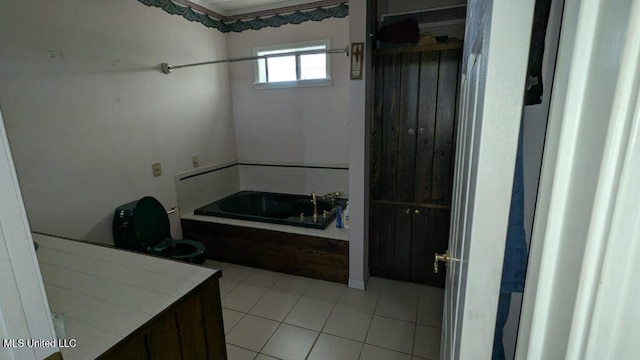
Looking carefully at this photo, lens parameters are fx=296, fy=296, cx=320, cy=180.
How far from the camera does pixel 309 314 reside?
2266mm

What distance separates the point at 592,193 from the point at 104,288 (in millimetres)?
1558

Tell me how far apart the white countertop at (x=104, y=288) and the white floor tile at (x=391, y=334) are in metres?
1.28

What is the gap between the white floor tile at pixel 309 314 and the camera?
216 cm

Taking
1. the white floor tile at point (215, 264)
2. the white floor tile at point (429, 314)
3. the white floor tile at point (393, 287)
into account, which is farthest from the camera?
the white floor tile at point (215, 264)

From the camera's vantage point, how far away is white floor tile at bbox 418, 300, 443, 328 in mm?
2146

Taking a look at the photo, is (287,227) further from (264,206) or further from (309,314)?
(264,206)

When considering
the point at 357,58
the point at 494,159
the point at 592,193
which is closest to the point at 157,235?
the point at 357,58

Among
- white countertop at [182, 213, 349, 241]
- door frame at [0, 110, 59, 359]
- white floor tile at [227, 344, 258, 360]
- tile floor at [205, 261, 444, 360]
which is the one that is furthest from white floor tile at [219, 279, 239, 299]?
door frame at [0, 110, 59, 359]

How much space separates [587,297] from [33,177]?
2.66 metres

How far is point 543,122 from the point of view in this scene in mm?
743

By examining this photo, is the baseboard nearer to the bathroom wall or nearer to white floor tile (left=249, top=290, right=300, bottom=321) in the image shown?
white floor tile (left=249, top=290, right=300, bottom=321)

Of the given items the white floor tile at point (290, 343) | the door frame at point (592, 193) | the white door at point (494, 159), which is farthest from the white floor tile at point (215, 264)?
the door frame at point (592, 193)

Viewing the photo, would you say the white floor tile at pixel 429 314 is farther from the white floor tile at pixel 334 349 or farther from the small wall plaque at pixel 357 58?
the small wall plaque at pixel 357 58

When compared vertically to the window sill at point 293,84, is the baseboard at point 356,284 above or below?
below
